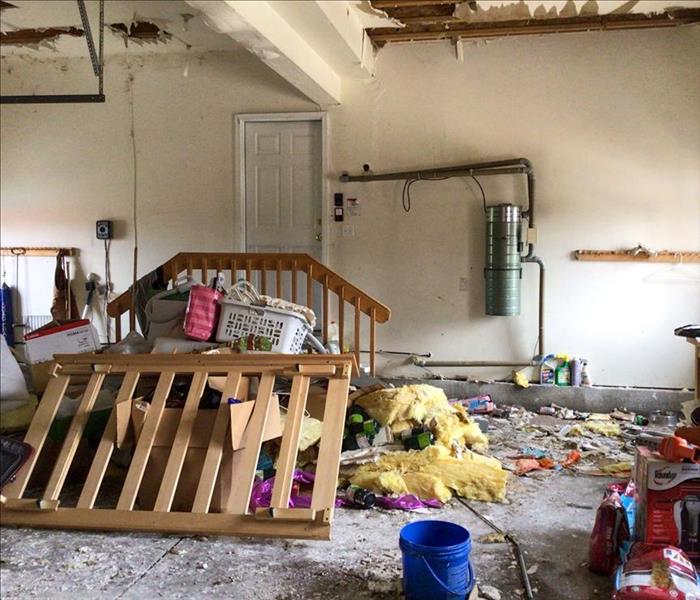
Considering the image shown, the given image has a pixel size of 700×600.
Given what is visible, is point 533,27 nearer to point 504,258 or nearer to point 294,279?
point 504,258

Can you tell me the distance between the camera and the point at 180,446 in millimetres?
3105

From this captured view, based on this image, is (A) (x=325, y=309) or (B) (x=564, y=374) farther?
(B) (x=564, y=374)

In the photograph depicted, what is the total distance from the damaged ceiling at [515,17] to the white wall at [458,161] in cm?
14

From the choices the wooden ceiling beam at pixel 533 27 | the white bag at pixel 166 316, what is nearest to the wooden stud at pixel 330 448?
the white bag at pixel 166 316

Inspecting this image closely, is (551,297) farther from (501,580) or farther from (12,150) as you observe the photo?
(12,150)

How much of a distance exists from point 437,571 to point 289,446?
104cm

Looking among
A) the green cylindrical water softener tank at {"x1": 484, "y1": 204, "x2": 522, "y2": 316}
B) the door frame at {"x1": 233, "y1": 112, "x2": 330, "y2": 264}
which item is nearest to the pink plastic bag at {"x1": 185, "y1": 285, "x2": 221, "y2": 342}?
the door frame at {"x1": 233, "y1": 112, "x2": 330, "y2": 264}

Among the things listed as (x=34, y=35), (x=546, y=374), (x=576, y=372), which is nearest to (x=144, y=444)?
(x=546, y=374)

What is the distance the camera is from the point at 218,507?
10.0ft

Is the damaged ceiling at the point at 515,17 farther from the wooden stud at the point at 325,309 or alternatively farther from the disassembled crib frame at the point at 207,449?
the disassembled crib frame at the point at 207,449

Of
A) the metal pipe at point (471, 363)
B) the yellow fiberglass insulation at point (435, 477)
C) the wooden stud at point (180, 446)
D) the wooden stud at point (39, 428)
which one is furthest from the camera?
the metal pipe at point (471, 363)

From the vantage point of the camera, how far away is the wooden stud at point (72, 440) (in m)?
3.06

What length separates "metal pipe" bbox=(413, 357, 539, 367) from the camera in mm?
5555

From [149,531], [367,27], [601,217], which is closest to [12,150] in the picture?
[367,27]
